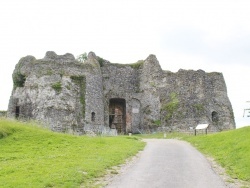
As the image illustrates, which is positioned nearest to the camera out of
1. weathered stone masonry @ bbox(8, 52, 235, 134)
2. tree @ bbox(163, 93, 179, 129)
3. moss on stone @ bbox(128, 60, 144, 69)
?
weathered stone masonry @ bbox(8, 52, 235, 134)

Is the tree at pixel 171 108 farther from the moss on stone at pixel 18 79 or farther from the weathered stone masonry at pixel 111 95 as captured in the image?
the moss on stone at pixel 18 79

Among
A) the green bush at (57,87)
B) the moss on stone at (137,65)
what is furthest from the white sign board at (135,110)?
the green bush at (57,87)

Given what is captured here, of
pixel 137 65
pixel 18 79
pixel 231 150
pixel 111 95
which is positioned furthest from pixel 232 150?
pixel 137 65

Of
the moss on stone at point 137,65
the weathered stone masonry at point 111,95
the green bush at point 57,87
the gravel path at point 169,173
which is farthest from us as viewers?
the moss on stone at point 137,65

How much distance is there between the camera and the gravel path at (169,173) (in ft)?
46.2

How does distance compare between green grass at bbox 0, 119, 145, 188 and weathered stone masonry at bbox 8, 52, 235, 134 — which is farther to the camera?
weathered stone masonry at bbox 8, 52, 235, 134

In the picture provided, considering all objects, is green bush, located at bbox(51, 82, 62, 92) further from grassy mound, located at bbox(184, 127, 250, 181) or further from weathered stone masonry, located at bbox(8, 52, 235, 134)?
grassy mound, located at bbox(184, 127, 250, 181)

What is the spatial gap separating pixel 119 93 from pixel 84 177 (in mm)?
35786

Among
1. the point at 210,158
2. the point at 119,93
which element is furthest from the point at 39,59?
the point at 210,158

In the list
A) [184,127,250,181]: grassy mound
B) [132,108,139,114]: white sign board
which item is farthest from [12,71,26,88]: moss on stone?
[184,127,250,181]: grassy mound

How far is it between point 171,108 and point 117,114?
879cm

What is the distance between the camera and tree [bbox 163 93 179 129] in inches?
1853

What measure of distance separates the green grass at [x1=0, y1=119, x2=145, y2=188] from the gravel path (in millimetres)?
1157

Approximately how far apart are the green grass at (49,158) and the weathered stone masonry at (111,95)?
45.9ft
